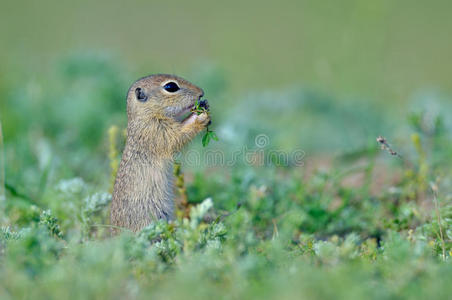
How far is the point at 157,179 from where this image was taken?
11.9 feet

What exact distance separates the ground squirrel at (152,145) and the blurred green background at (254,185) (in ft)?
0.72

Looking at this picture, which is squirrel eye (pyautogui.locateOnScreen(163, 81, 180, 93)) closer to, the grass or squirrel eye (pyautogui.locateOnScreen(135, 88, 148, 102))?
squirrel eye (pyautogui.locateOnScreen(135, 88, 148, 102))

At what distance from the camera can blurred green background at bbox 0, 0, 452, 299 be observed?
2.28 m

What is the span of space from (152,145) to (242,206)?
77 centimetres

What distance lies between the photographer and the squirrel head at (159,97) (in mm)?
3918

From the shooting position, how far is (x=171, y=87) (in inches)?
155

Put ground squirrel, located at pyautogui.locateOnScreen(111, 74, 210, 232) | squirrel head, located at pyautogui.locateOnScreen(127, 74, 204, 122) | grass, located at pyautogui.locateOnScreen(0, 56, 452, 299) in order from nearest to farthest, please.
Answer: grass, located at pyautogui.locateOnScreen(0, 56, 452, 299) → ground squirrel, located at pyautogui.locateOnScreen(111, 74, 210, 232) → squirrel head, located at pyautogui.locateOnScreen(127, 74, 204, 122)

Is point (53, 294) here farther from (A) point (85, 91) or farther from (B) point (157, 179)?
(A) point (85, 91)

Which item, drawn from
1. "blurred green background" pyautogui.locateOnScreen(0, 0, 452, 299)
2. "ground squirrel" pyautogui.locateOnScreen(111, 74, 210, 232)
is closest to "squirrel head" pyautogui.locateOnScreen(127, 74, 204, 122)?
"ground squirrel" pyautogui.locateOnScreen(111, 74, 210, 232)

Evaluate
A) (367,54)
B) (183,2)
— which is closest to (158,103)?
(367,54)

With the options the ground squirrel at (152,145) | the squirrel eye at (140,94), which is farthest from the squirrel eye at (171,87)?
the squirrel eye at (140,94)

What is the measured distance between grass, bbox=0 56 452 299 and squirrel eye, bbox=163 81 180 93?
22.4 inches

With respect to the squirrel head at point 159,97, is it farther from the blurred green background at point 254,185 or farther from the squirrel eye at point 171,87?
the blurred green background at point 254,185

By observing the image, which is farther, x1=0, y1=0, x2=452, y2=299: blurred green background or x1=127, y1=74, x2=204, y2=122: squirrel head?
x1=127, y1=74, x2=204, y2=122: squirrel head
